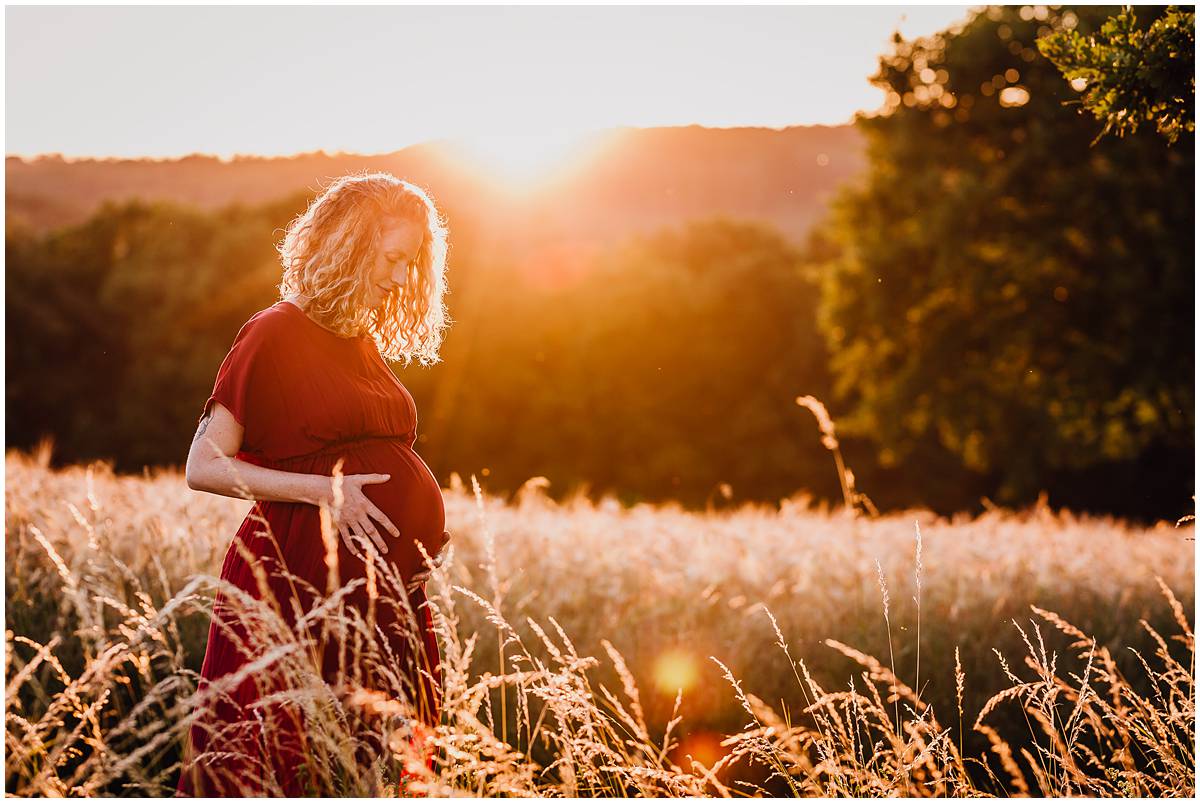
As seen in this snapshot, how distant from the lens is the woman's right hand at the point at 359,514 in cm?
287

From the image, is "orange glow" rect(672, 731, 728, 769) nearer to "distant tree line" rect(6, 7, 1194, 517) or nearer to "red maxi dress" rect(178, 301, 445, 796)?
"red maxi dress" rect(178, 301, 445, 796)

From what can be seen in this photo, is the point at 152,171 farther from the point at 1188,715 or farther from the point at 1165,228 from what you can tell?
the point at 1188,715

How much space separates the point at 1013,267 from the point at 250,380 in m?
Result: 15.5

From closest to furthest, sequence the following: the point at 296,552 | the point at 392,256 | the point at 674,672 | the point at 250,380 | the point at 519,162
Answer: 1. the point at 250,380
2. the point at 296,552
3. the point at 392,256
4. the point at 674,672
5. the point at 519,162

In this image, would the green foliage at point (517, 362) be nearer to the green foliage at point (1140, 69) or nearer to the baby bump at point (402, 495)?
the green foliage at point (1140, 69)

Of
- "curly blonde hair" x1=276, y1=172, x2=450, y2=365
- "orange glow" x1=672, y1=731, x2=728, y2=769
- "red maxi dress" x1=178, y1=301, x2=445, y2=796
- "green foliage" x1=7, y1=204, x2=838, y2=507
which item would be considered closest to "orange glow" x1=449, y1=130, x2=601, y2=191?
"green foliage" x1=7, y1=204, x2=838, y2=507

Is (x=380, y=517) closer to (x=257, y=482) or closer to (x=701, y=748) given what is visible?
(x=257, y=482)

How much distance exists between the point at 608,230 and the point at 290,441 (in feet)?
129

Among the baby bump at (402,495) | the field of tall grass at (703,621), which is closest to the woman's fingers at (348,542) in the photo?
the baby bump at (402,495)

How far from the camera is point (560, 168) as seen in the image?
30.1 m

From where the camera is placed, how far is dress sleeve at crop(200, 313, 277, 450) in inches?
110

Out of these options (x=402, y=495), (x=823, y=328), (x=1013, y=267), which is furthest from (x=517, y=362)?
(x=402, y=495)

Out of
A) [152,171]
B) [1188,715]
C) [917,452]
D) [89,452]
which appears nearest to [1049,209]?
[917,452]

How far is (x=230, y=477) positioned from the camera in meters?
2.71
